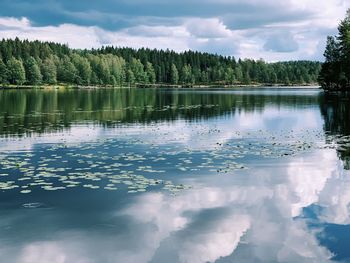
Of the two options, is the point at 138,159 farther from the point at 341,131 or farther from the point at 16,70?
the point at 16,70

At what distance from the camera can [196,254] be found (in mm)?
12641

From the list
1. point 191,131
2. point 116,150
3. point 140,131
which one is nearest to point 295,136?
point 191,131

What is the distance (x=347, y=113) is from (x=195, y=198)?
1809 inches

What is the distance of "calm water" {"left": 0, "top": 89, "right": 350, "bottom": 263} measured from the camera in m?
13.0

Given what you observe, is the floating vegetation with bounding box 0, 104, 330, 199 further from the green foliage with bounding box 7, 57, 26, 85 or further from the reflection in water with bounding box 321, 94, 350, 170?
the green foliage with bounding box 7, 57, 26, 85

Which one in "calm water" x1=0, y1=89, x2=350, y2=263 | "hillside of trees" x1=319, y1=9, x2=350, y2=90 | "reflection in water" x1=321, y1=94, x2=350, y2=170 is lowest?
"calm water" x1=0, y1=89, x2=350, y2=263

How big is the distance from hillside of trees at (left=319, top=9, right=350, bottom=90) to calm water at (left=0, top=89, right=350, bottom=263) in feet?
297

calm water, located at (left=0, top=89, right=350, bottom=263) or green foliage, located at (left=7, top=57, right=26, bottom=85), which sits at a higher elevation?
green foliage, located at (left=7, top=57, right=26, bottom=85)

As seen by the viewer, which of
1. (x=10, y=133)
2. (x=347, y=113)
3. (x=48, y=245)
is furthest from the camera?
(x=347, y=113)

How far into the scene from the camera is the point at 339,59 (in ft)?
423

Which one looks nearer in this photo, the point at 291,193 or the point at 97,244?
the point at 97,244

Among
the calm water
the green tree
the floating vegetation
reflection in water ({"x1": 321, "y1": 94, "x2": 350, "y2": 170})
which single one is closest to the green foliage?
the green tree

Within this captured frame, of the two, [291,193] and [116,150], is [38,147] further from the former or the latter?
[291,193]

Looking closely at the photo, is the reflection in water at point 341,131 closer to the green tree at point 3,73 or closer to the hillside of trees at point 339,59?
the hillside of trees at point 339,59
